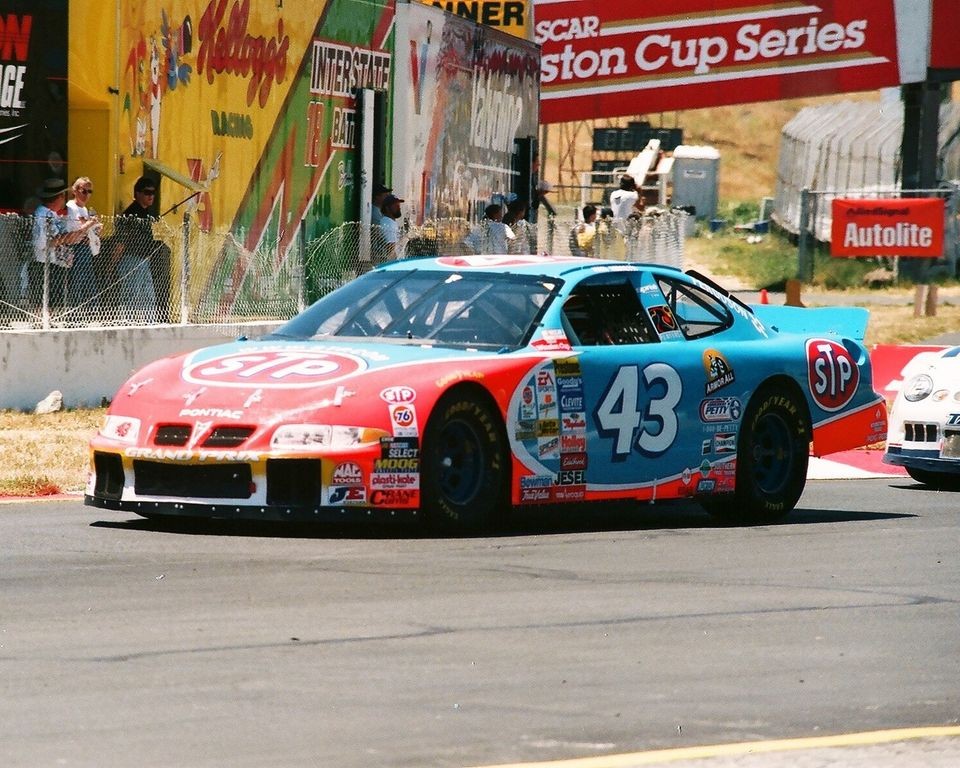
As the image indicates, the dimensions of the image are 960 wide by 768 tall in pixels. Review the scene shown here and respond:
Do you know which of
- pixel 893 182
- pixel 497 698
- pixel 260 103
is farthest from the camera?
pixel 893 182

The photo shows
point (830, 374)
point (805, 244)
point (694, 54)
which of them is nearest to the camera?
point (830, 374)

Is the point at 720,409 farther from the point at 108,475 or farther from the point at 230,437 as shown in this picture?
the point at 108,475

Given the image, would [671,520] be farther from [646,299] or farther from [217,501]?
[217,501]

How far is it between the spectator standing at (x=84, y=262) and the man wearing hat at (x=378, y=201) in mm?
5692

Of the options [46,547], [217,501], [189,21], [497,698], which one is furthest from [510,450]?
[189,21]

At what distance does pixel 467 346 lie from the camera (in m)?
10.1

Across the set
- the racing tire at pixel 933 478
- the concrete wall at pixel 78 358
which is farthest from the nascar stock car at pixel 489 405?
the concrete wall at pixel 78 358

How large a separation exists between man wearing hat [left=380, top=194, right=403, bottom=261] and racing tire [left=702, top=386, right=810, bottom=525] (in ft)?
27.5

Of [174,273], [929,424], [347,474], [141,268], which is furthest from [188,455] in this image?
[174,273]

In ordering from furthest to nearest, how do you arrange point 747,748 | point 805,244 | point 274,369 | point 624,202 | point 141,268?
1. point 805,244
2. point 624,202
3. point 141,268
4. point 274,369
5. point 747,748

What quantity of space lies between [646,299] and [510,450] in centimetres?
149

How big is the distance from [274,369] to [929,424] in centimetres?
522

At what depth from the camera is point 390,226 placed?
1953cm

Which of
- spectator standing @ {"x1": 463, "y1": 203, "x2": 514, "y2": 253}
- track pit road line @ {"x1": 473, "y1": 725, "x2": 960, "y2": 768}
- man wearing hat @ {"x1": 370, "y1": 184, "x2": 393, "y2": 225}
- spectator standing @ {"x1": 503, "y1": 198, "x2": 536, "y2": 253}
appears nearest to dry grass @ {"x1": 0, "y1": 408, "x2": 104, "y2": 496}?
man wearing hat @ {"x1": 370, "y1": 184, "x2": 393, "y2": 225}
